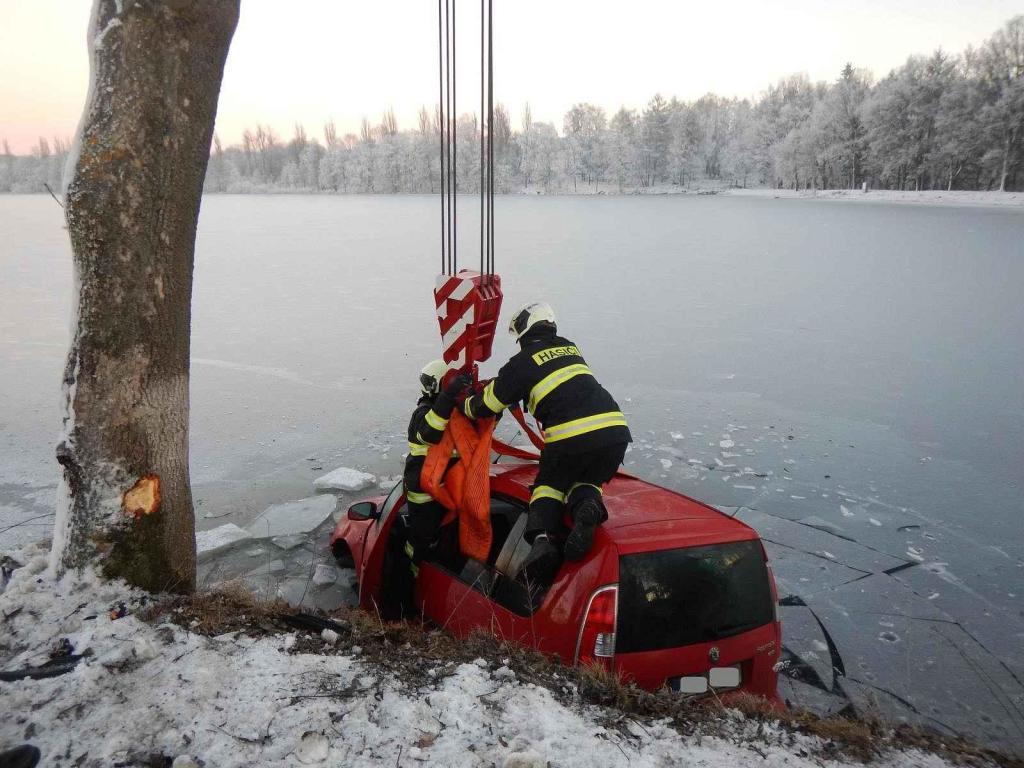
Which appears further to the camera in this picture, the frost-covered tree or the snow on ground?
the frost-covered tree

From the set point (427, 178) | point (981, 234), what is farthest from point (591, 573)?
point (427, 178)

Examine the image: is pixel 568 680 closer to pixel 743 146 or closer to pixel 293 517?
pixel 293 517

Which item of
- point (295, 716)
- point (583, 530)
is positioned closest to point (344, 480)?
point (583, 530)

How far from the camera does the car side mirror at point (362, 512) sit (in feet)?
13.4

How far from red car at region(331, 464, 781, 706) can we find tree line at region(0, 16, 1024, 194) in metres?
57.6

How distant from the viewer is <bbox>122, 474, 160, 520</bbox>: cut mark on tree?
2.98 meters

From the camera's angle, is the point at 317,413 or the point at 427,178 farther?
the point at 427,178

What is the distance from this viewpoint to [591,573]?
9.34 feet

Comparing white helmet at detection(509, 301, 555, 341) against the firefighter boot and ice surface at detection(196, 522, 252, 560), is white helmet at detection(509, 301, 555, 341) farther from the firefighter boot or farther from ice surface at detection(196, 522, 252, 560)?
ice surface at detection(196, 522, 252, 560)

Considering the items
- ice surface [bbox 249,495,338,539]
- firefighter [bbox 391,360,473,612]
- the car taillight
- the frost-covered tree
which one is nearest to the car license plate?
the car taillight

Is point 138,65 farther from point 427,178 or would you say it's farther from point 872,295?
point 427,178

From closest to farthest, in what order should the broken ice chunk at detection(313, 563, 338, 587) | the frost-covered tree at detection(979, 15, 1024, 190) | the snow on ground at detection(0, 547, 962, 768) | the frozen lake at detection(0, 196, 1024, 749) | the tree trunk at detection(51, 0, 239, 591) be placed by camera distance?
the snow on ground at detection(0, 547, 962, 768) → the tree trunk at detection(51, 0, 239, 591) → the frozen lake at detection(0, 196, 1024, 749) → the broken ice chunk at detection(313, 563, 338, 587) → the frost-covered tree at detection(979, 15, 1024, 190)

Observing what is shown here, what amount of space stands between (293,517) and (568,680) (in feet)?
11.7

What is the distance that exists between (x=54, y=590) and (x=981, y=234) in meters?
29.1
